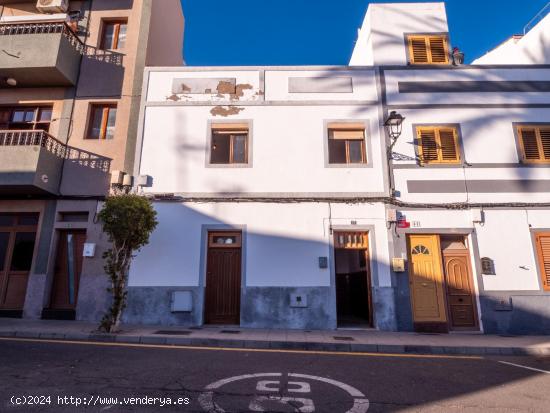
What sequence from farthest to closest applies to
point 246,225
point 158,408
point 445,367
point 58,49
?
point 58,49 < point 246,225 < point 445,367 < point 158,408

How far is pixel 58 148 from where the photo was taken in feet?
35.5

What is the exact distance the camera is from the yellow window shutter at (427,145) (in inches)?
405

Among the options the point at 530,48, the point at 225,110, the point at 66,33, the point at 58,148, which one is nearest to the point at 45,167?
the point at 58,148

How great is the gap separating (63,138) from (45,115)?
4.28 ft

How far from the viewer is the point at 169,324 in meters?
9.36

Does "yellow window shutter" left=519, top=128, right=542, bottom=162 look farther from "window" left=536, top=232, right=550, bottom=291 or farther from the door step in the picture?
the door step

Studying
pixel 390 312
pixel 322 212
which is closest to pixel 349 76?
pixel 322 212

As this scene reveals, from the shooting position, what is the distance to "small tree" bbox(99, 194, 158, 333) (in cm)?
825

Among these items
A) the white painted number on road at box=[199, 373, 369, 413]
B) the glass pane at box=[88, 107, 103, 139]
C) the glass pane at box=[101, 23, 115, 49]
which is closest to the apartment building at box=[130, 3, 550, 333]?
the glass pane at box=[88, 107, 103, 139]

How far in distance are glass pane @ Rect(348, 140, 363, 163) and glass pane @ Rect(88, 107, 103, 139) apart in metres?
8.05

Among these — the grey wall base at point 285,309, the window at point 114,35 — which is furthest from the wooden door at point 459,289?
the window at point 114,35

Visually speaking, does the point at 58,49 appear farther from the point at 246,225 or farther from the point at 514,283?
the point at 514,283

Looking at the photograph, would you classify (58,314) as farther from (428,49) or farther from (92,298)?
(428,49)

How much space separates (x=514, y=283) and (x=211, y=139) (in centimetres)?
A: 949
